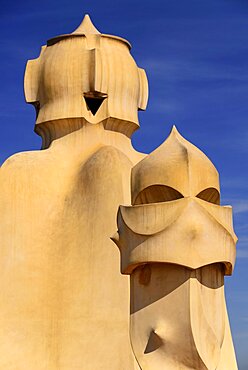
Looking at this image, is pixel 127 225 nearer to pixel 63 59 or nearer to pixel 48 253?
pixel 48 253

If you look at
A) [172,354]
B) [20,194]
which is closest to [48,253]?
[20,194]

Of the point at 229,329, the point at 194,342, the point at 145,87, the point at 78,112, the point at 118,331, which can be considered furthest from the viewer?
the point at 145,87

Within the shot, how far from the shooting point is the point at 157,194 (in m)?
10.1

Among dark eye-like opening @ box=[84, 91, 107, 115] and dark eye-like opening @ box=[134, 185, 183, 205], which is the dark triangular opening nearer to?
dark eye-like opening @ box=[84, 91, 107, 115]

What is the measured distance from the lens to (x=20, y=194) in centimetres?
1611

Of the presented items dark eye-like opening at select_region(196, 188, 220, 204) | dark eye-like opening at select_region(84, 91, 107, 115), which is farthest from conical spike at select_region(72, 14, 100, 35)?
dark eye-like opening at select_region(196, 188, 220, 204)

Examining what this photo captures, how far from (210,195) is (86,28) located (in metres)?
8.53

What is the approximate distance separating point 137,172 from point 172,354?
7.59 feet

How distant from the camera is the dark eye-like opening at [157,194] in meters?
9.87

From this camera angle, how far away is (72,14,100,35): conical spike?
1747cm

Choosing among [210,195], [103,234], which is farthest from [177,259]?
[103,234]

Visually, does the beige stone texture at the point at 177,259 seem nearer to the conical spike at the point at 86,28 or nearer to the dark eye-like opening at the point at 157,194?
the dark eye-like opening at the point at 157,194

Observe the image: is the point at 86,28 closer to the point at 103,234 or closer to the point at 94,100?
the point at 94,100

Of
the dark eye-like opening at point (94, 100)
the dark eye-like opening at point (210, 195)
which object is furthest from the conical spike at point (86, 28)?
the dark eye-like opening at point (210, 195)
